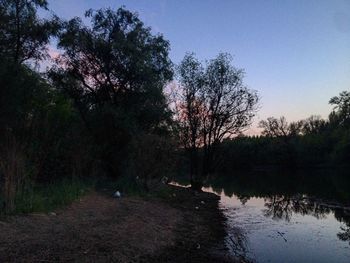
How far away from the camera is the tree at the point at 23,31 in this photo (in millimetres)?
17328

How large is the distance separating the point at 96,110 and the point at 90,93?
5.09 feet


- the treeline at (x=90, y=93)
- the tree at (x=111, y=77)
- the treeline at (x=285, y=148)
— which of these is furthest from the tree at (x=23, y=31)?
the treeline at (x=285, y=148)

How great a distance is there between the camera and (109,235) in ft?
31.8

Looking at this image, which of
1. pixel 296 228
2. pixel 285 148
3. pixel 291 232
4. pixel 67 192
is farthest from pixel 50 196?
pixel 285 148

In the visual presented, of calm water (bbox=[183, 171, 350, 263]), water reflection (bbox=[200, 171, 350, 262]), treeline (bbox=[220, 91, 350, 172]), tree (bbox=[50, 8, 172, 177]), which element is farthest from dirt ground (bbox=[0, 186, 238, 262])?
treeline (bbox=[220, 91, 350, 172])

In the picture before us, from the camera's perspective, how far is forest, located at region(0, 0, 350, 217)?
13.5 metres

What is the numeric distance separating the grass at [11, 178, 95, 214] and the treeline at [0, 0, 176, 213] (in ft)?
3.34

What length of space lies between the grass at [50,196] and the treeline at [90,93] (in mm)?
1019

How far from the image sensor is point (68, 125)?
62.1ft

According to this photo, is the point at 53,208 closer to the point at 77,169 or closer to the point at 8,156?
the point at 8,156

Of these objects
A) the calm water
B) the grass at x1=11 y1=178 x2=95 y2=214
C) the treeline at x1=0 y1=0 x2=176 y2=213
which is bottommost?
the calm water

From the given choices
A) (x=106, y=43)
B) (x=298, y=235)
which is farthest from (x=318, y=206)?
(x=106, y=43)

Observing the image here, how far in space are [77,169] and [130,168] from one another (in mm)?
3118

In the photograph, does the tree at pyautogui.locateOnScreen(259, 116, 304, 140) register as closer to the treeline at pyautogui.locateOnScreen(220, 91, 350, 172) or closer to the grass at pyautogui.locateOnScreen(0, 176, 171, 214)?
the treeline at pyautogui.locateOnScreen(220, 91, 350, 172)
